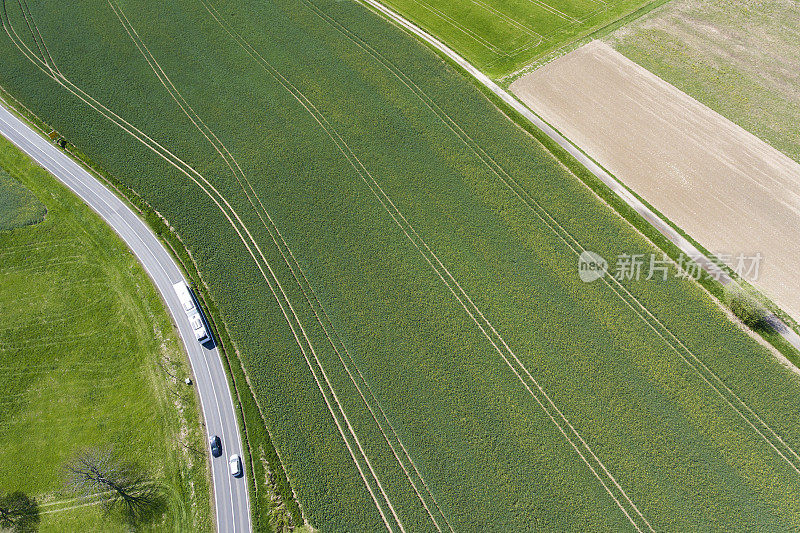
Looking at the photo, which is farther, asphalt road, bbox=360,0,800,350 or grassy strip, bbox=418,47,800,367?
asphalt road, bbox=360,0,800,350

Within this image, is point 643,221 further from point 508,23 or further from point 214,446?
point 214,446

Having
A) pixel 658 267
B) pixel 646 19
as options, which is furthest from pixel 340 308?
pixel 646 19

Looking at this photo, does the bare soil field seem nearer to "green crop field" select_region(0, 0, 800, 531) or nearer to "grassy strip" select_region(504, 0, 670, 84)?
"grassy strip" select_region(504, 0, 670, 84)

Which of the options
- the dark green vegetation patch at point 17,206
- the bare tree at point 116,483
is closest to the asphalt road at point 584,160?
the dark green vegetation patch at point 17,206

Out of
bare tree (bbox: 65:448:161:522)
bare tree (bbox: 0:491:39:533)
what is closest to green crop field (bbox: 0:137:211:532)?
bare tree (bbox: 0:491:39:533)

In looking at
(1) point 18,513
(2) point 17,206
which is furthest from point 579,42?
(1) point 18,513

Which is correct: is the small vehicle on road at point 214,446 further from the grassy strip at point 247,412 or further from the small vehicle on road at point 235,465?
the grassy strip at point 247,412
